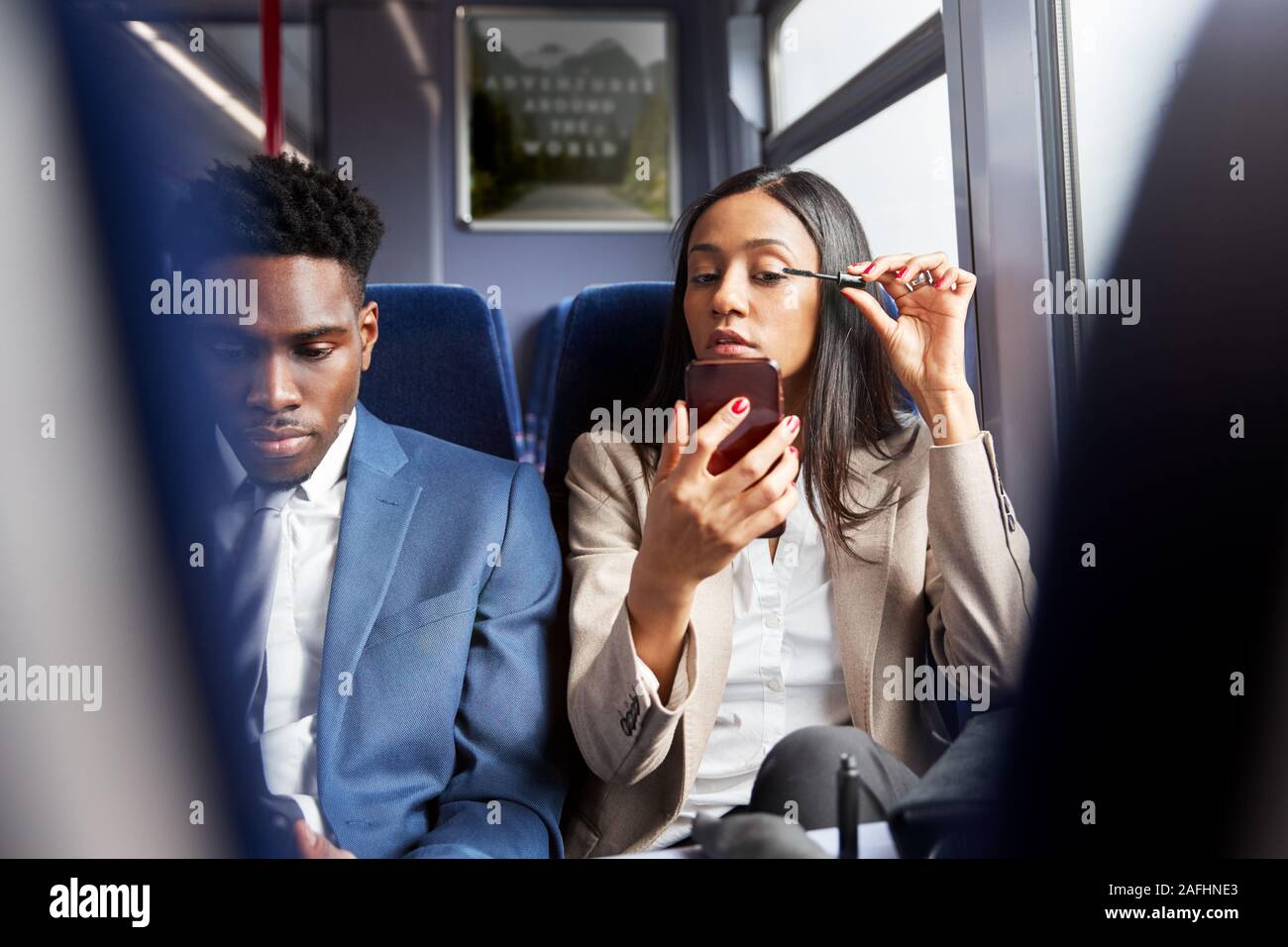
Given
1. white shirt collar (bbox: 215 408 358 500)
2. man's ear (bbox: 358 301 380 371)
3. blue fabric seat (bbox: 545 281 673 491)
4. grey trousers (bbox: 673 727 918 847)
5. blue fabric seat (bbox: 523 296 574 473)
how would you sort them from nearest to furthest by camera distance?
grey trousers (bbox: 673 727 918 847)
white shirt collar (bbox: 215 408 358 500)
man's ear (bbox: 358 301 380 371)
blue fabric seat (bbox: 545 281 673 491)
blue fabric seat (bbox: 523 296 574 473)

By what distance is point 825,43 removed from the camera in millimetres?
1221

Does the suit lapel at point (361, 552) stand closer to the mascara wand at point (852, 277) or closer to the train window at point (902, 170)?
the mascara wand at point (852, 277)

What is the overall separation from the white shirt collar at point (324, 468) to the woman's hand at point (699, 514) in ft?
1.17

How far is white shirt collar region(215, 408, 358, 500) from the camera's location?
3.26 ft

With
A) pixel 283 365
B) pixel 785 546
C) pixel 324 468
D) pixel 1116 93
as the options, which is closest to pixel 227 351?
pixel 283 365

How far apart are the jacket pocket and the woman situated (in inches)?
4.8

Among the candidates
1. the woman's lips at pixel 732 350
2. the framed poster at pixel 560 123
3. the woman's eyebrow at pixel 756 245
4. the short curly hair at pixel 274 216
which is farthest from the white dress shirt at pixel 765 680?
the framed poster at pixel 560 123

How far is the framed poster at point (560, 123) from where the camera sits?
2154mm

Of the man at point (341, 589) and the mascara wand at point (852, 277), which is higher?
the mascara wand at point (852, 277)

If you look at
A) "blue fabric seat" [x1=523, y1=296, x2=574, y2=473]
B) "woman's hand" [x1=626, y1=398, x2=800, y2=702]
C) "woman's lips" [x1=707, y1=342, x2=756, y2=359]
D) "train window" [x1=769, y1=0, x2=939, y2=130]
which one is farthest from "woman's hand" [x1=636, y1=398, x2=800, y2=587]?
"blue fabric seat" [x1=523, y1=296, x2=574, y2=473]

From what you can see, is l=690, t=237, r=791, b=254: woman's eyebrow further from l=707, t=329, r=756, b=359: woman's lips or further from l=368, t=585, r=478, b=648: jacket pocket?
l=368, t=585, r=478, b=648: jacket pocket

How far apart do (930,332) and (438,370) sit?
65 cm

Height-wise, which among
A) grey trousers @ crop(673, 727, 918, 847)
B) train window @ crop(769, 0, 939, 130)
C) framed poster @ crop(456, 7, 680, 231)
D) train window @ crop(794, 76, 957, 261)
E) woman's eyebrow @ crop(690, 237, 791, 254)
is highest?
framed poster @ crop(456, 7, 680, 231)
